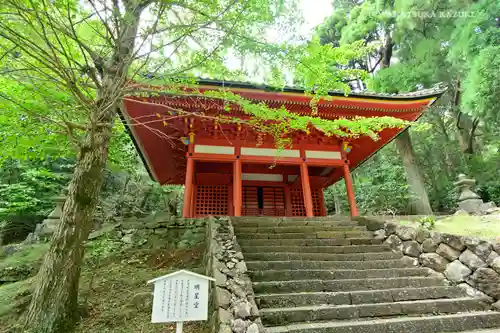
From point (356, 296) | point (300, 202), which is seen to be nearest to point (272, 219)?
point (356, 296)

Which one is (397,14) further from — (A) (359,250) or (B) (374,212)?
(A) (359,250)

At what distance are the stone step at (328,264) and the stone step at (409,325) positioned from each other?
1.16m

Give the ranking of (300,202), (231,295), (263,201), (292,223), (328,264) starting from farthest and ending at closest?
(300,202) < (263,201) < (292,223) < (328,264) < (231,295)

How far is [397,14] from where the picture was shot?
11.0 metres

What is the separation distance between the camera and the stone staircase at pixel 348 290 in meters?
3.04

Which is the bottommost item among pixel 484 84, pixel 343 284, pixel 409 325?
pixel 409 325

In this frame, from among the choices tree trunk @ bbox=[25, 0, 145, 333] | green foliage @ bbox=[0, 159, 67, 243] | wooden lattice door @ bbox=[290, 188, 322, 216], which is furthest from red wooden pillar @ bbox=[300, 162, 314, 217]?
green foliage @ bbox=[0, 159, 67, 243]

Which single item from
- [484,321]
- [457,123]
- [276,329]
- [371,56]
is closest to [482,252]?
[484,321]

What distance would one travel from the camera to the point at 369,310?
326 cm

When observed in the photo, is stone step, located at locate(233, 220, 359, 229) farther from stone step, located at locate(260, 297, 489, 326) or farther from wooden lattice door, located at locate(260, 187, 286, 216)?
wooden lattice door, located at locate(260, 187, 286, 216)

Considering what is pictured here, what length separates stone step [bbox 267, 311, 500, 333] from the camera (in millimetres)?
2835

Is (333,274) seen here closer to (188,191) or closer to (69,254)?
(69,254)

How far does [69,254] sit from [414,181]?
1246cm

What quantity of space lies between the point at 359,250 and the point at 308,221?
1463mm
